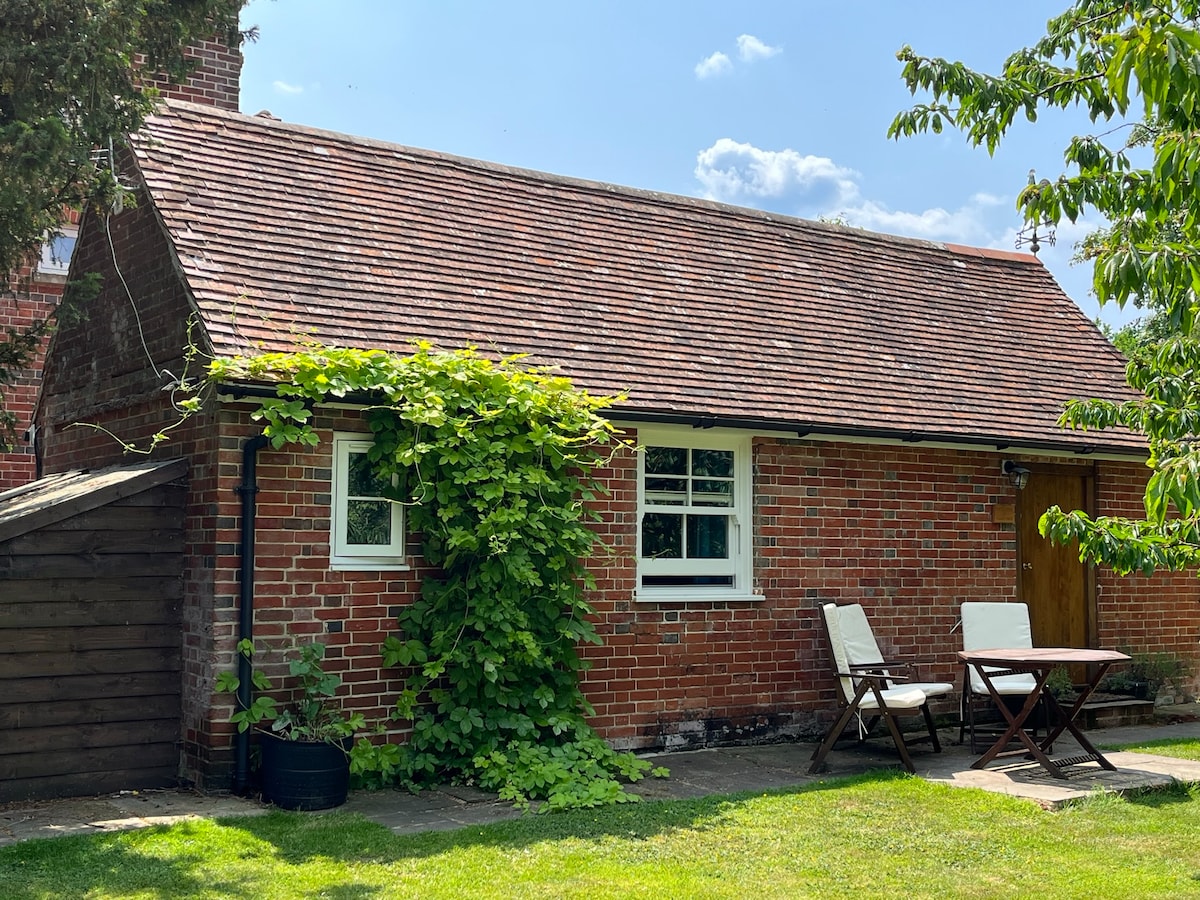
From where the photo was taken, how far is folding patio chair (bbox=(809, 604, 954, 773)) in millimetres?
9203

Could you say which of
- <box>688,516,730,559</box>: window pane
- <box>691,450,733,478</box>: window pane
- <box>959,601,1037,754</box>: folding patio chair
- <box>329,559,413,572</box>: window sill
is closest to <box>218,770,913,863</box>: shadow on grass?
<box>329,559,413,572</box>: window sill

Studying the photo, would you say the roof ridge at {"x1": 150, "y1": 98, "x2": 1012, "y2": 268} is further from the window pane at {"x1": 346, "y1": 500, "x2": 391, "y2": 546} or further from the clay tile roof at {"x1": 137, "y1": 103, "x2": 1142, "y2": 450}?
the window pane at {"x1": 346, "y1": 500, "x2": 391, "y2": 546}

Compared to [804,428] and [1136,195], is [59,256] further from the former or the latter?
[1136,195]

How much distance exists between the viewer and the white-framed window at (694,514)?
1039 cm

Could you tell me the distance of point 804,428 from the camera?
34.9ft

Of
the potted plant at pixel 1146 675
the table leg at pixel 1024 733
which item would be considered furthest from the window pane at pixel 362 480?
the potted plant at pixel 1146 675

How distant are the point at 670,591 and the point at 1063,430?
16.3ft

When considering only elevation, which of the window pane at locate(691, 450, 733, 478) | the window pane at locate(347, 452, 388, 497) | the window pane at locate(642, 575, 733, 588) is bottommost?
the window pane at locate(642, 575, 733, 588)

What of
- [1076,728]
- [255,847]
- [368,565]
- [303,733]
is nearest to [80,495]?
[368,565]

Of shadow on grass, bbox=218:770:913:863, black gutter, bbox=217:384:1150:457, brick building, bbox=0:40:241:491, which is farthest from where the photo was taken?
brick building, bbox=0:40:241:491

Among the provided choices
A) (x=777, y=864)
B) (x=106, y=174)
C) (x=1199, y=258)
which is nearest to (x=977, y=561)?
(x=777, y=864)

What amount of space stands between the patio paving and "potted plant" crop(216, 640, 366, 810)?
177 mm

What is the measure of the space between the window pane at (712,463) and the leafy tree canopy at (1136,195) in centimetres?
316

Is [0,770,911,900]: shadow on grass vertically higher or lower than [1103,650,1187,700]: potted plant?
lower
